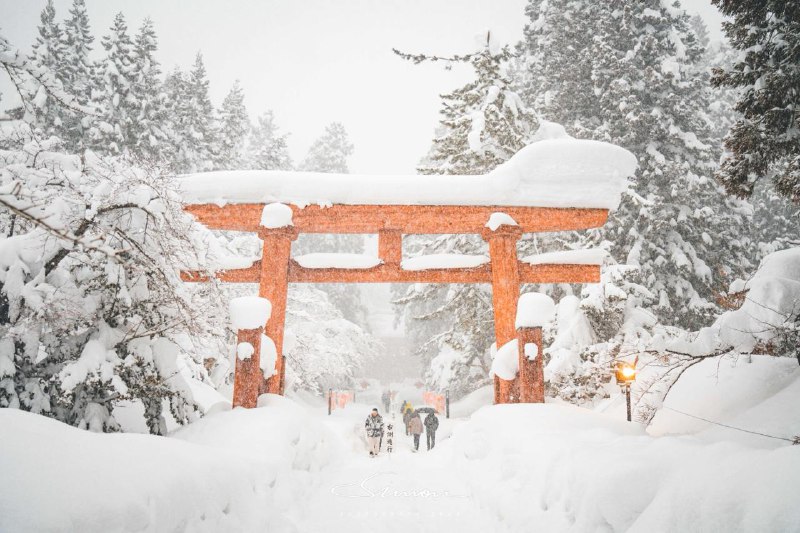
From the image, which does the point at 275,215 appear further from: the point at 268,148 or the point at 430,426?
the point at 268,148

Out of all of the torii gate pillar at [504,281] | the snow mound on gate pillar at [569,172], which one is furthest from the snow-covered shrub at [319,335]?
the snow mound on gate pillar at [569,172]

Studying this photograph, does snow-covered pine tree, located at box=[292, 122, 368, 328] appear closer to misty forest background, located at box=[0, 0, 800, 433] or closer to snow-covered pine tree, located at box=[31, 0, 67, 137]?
misty forest background, located at box=[0, 0, 800, 433]

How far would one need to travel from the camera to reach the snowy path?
438 cm

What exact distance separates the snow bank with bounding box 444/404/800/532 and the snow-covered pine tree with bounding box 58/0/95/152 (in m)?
18.5

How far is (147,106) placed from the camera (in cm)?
1608

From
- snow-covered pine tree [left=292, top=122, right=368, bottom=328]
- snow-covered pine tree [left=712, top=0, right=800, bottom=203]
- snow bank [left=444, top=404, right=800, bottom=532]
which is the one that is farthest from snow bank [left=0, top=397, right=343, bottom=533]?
snow-covered pine tree [left=292, top=122, right=368, bottom=328]

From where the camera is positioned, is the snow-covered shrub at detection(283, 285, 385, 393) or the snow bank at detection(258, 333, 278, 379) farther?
the snow-covered shrub at detection(283, 285, 385, 393)

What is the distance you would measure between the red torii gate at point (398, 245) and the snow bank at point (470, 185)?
15cm

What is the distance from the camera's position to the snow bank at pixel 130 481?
190 cm

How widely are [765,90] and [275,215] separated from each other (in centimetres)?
637

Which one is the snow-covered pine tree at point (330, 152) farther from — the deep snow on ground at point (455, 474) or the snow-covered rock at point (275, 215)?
the deep snow on ground at point (455, 474)

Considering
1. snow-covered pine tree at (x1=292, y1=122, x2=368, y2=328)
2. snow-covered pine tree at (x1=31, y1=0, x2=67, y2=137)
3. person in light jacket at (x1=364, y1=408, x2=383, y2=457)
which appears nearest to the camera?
person in light jacket at (x1=364, y1=408, x2=383, y2=457)

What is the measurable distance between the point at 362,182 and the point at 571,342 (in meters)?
6.05

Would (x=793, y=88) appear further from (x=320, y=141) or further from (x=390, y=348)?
(x=390, y=348)
